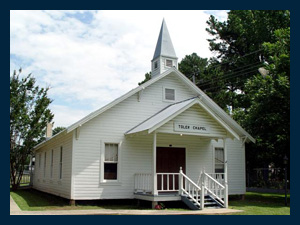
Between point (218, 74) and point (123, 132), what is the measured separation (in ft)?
80.9

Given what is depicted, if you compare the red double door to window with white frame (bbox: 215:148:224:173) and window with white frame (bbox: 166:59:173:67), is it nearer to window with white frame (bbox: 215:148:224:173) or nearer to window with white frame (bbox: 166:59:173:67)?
window with white frame (bbox: 215:148:224:173)

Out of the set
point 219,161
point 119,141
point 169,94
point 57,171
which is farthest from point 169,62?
point 57,171

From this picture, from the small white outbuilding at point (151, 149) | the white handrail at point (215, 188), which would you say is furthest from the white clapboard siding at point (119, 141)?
the white handrail at point (215, 188)

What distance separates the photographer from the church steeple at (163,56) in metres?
20.7

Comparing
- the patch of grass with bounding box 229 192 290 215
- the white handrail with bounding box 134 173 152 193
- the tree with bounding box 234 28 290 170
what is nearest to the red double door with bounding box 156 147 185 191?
the white handrail with bounding box 134 173 152 193

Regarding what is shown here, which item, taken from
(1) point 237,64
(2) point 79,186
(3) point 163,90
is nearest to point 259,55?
(1) point 237,64

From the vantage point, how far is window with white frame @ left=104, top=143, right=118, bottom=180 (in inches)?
667

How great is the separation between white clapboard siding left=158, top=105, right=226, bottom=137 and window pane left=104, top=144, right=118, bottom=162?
9.42 ft

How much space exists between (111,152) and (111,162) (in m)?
0.49

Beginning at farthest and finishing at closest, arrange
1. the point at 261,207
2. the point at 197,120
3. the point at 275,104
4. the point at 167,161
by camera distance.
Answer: the point at 275,104 → the point at 167,161 → the point at 261,207 → the point at 197,120

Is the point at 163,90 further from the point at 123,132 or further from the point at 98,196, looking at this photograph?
the point at 98,196

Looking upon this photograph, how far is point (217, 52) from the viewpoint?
145ft

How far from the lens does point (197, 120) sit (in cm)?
1650

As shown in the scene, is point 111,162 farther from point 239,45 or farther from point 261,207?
point 239,45
